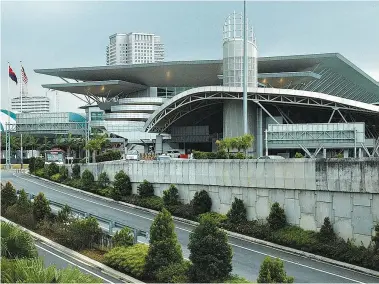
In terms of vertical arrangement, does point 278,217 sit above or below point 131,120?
below

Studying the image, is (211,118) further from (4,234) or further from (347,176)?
(4,234)

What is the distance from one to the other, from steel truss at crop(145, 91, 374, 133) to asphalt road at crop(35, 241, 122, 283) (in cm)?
4100

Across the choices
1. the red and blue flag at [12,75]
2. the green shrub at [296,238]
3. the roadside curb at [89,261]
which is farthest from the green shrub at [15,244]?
the red and blue flag at [12,75]

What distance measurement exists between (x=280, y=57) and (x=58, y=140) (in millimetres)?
44692

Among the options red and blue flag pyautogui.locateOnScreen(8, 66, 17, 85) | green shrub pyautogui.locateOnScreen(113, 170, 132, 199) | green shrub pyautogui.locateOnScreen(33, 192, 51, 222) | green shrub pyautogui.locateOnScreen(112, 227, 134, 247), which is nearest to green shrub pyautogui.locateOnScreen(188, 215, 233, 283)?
green shrub pyautogui.locateOnScreen(112, 227, 134, 247)

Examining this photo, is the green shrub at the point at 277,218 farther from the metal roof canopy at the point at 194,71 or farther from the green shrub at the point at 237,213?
the metal roof canopy at the point at 194,71

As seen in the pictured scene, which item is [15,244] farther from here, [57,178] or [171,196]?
[57,178]

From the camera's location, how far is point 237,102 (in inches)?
2518

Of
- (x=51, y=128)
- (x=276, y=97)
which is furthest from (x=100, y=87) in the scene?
(x=276, y=97)

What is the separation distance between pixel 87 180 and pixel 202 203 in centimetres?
→ 1650

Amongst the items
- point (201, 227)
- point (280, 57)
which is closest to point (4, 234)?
point (201, 227)

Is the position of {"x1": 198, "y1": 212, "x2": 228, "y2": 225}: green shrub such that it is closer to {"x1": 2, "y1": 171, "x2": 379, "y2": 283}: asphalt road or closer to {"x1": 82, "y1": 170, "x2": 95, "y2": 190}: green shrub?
{"x1": 2, "y1": 171, "x2": 379, "y2": 283}: asphalt road

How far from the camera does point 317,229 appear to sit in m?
24.1

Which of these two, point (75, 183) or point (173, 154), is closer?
point (75, 183)
